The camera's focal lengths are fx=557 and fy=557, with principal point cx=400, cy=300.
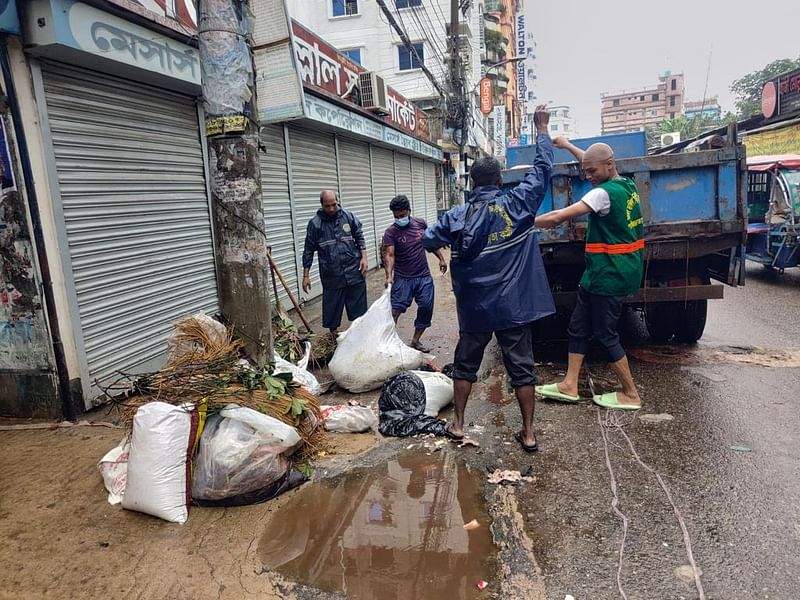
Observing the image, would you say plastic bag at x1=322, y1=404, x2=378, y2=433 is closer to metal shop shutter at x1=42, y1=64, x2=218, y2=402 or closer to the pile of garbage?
the pile of garbage

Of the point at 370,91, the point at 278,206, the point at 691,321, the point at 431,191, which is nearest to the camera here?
the point at 691,321

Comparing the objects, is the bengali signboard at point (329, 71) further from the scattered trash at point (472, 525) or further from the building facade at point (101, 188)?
the scattered trash at point (472, 525)

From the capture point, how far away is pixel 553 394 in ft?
14.4

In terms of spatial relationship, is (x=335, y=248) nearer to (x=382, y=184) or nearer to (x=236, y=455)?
(x=236, y=455)

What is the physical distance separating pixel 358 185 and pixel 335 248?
252 inches

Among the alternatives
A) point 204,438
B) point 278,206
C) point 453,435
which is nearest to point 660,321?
point 453,435

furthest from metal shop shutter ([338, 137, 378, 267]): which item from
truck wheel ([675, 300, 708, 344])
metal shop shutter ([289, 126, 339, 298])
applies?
truck wheel ([675, 300, 708, 344])

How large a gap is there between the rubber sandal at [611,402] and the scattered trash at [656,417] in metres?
0.13

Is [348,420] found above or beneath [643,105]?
beneath

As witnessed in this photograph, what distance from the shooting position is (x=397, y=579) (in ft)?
7.87

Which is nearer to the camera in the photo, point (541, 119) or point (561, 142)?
point (541, 119)

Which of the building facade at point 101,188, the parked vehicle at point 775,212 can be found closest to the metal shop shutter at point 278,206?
the building facade at point 101,188

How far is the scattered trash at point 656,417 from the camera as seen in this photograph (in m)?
3.93

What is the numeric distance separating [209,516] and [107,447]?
1.31 m
